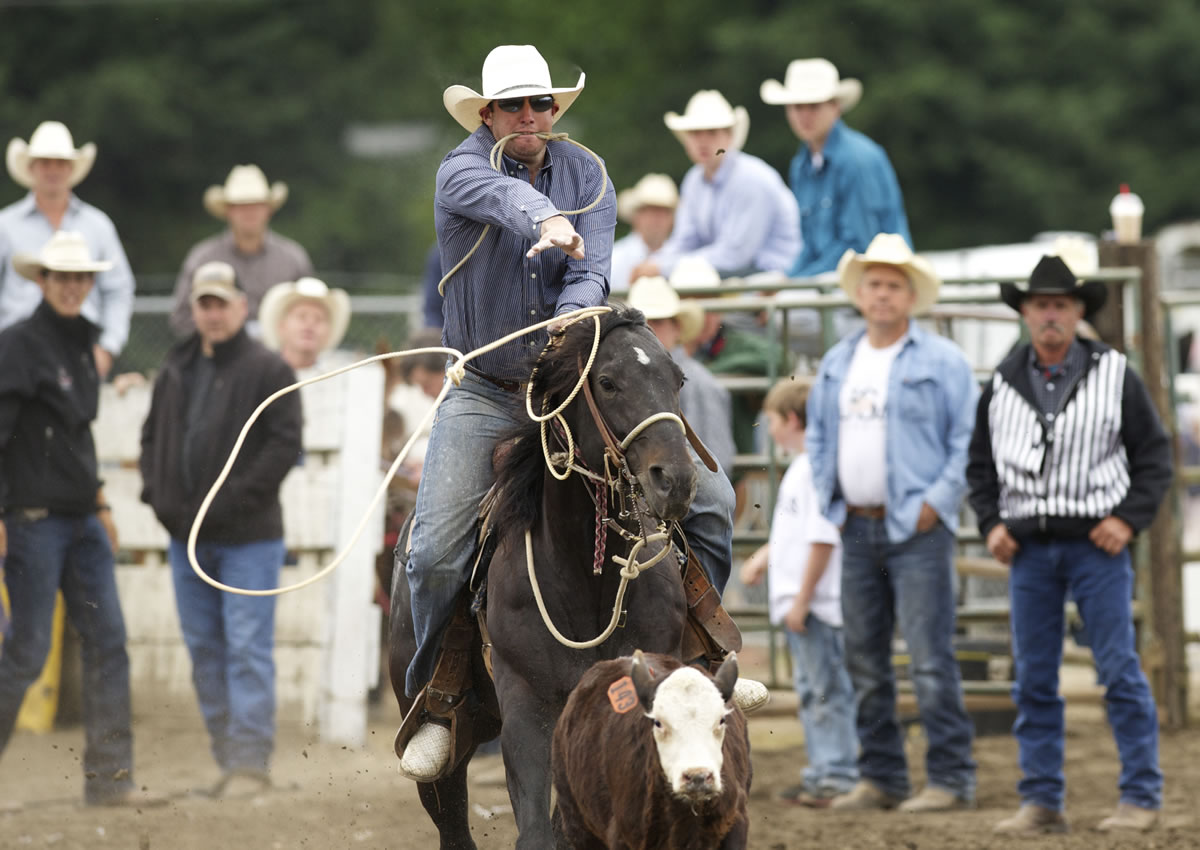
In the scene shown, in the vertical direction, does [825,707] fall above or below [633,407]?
below

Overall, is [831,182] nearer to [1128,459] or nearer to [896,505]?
[896,505]

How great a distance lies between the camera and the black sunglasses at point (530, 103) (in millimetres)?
5719

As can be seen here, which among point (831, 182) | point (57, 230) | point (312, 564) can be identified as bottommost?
point (312, 564)

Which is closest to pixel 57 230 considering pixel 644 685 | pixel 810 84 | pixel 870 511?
pixel 810 84

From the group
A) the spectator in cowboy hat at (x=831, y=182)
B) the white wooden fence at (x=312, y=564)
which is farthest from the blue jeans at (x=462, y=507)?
the spectator in cowboy hat at (x=831, y=182)

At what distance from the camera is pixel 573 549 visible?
544 cm

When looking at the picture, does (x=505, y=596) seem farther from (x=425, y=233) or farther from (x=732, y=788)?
(x=425, y=233)

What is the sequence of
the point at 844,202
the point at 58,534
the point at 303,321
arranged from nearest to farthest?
1. the point at 58,534
2. the point at 844,202
3. the point at 303,321

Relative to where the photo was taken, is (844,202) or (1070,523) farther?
(844,202)

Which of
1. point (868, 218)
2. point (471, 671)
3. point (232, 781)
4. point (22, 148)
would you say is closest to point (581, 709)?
point (471, 671)

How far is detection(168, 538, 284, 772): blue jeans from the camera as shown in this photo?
9273 millimetres

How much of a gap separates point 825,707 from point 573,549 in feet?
11.8

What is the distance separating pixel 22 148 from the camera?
11008mm

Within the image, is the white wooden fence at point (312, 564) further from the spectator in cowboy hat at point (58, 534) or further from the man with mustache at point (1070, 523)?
the man with mustache at point (1070, 523)
